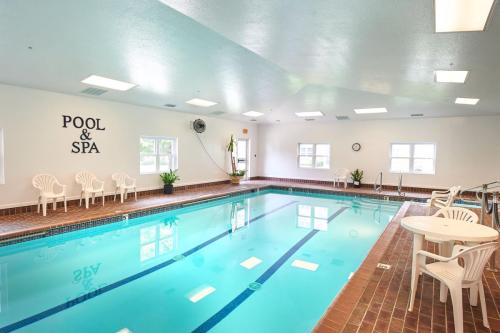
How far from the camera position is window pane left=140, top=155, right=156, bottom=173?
851cm

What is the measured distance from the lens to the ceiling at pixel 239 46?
2.77 metres

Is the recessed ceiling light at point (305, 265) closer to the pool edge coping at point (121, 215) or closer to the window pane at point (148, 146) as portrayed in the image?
the pool edge coping at point (121, 215)

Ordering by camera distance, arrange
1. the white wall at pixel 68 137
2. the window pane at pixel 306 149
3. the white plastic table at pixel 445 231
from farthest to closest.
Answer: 1. the window pane at pixel 306 149
2. the white wall at pixel 68 137
3. the white plastic table at pixel 445 231

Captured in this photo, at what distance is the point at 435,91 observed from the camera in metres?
5.45

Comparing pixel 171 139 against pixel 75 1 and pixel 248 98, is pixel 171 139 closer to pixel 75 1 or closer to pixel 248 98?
pixel 248 98

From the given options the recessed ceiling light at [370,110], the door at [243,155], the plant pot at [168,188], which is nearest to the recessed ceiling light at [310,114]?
the recessed ceiling light at [370,110]

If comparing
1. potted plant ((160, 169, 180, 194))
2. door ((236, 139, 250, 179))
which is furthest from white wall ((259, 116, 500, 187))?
potted plant ((160, 169, 180, 194))

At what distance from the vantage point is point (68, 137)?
6.62 meters

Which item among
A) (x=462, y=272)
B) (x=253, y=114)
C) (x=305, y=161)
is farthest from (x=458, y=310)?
(x=305, y=161)

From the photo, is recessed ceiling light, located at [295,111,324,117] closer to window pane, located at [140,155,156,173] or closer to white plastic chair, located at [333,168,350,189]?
white plastic chair, located at [333,168,350,189]

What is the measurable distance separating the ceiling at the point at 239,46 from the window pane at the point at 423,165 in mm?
3391

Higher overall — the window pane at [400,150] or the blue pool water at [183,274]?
the window pane at [400,150]

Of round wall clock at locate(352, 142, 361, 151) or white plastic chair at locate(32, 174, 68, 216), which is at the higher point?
round wall clock at locate(352, 142, 361, 151)

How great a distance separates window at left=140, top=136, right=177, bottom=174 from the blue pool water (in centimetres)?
247
